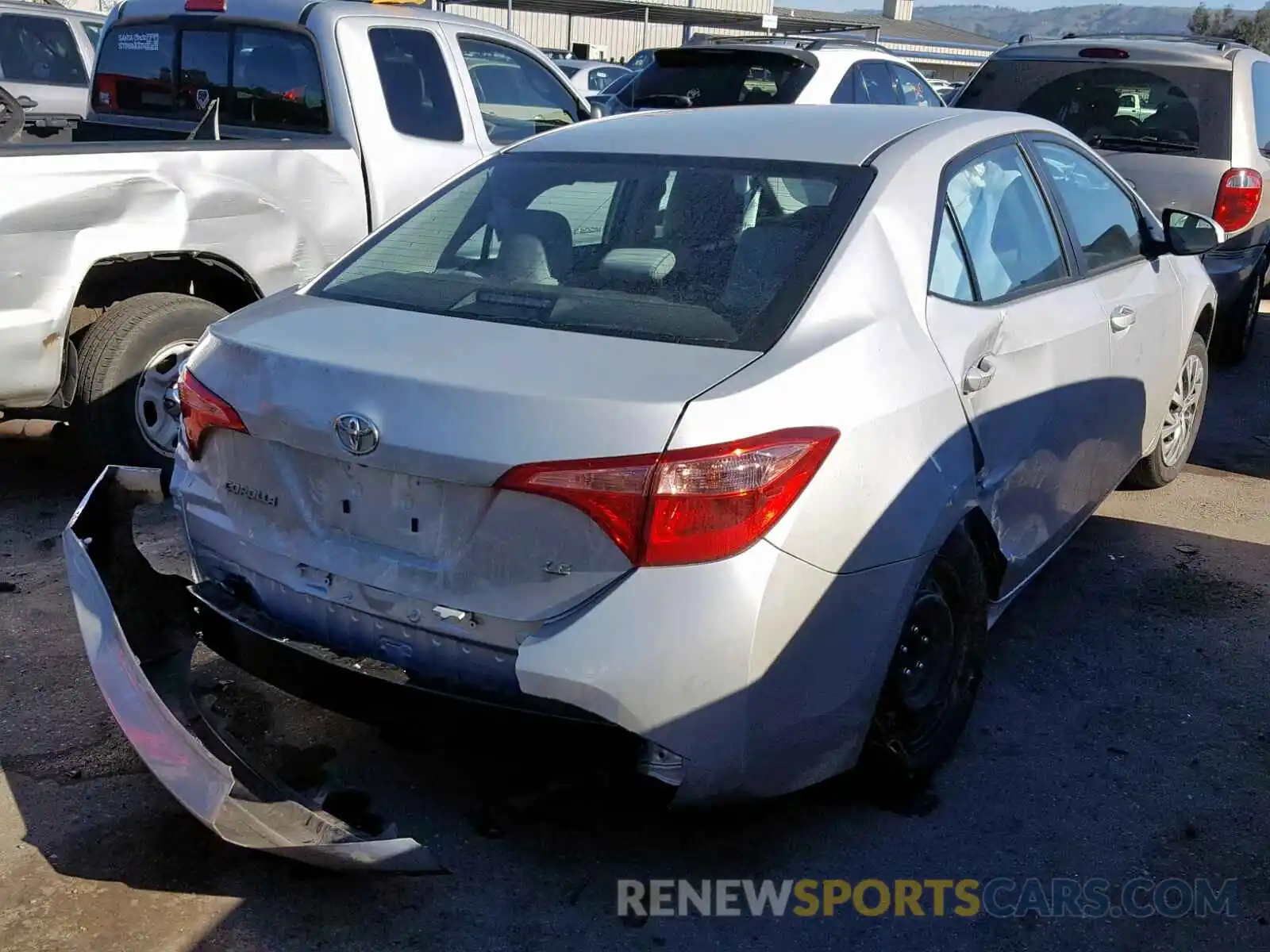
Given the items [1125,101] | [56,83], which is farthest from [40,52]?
[1125,101]

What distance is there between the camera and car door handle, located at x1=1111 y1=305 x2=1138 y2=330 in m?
4.07

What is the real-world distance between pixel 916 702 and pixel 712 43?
7734 millimetres

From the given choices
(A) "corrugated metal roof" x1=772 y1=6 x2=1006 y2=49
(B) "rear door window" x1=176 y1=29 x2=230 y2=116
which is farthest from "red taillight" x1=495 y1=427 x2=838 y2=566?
(A) "corrugated metal roof" x1=772 y1=6 x2=1006 y2=49

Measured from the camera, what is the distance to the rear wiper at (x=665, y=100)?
31.6 ft

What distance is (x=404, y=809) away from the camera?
10.1ft

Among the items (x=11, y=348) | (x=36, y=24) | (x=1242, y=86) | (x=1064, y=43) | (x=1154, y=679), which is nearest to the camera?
(x=1154, y=679)

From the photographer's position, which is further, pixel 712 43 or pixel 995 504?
pixel 712 43

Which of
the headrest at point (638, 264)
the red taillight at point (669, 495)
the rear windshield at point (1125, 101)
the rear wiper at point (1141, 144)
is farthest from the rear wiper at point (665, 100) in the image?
the red taillight at point (669, 495)

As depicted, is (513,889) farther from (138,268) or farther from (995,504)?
(138,268)

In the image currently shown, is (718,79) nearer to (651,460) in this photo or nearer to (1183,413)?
(1183,413)

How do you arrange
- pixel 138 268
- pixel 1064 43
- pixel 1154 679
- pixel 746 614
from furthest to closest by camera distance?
1. pixel 1064 43
2. pixel 138 268
3. pixel 1154 679
4. pixel 746 614

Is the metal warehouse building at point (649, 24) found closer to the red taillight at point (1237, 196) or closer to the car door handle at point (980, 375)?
the red taillight at point (1237, 196)

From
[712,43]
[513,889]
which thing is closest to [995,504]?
[513,889]

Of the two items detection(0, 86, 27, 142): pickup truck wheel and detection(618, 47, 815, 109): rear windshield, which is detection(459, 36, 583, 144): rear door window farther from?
detection(618, 47, 815, 109): rear windshield
